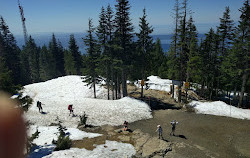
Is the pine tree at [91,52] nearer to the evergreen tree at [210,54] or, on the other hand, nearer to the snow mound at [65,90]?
the snow mound at [65,90]

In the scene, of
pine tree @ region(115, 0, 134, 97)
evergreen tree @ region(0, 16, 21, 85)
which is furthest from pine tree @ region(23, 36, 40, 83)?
pine tree @ region(115, 0, 134, 97)

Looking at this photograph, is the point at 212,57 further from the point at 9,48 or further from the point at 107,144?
the point at 9,48

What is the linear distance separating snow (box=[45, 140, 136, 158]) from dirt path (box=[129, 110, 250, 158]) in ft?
11.4

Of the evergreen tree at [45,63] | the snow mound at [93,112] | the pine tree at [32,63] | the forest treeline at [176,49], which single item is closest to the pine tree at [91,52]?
the forest treeline at [176,49]

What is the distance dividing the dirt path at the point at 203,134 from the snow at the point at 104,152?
3.47 m

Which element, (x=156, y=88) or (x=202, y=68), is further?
(x=156, y=88)

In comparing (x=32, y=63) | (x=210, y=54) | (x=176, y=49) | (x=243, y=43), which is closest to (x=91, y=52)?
(x=176, y=49)

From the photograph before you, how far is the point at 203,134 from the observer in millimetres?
16578

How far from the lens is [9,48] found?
4472cm

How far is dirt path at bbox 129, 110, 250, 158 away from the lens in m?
13.3

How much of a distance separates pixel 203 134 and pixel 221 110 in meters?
7.75

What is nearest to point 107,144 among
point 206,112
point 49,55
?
point 206,112

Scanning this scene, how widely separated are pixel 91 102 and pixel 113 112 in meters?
5.46

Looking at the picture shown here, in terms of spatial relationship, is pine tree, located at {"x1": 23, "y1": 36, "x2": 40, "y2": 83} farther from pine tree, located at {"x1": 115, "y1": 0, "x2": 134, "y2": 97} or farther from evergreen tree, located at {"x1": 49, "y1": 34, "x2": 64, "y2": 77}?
pine tree, located at {"x1": 115, "y1": 0, "x2": 134, "y2": 97}
